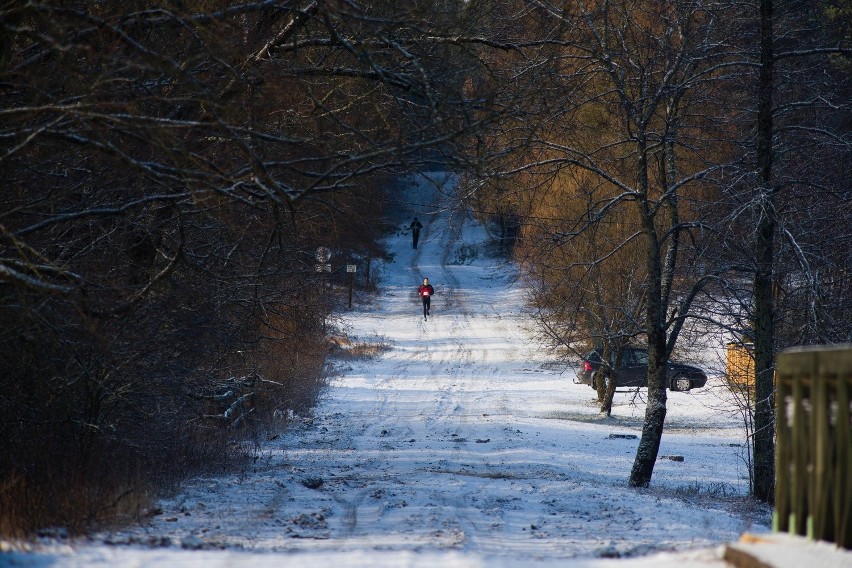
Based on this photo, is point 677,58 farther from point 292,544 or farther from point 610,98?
point 292,544

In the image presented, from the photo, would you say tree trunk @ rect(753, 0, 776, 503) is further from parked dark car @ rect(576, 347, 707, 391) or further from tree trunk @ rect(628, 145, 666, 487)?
parked dark car @ rect(576, 347, 707, 391)

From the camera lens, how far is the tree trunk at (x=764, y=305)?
12.0m

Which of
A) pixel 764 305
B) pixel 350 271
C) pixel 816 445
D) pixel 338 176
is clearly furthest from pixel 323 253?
pixel 350 271

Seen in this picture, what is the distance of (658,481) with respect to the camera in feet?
47.1

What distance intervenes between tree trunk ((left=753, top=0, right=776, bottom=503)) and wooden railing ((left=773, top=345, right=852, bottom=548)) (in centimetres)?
684

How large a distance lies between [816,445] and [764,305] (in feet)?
26.1

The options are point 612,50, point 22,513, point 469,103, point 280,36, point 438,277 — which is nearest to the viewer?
point 22,513

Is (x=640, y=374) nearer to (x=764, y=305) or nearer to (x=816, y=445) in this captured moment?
(x=764, y=305)

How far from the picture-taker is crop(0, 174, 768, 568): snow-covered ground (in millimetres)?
5977

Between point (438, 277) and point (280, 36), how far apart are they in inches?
1862

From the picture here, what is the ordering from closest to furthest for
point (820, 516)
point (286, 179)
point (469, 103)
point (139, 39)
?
point (820, 516) < point (469, 103) < point (139, 39) < point (286, 179)

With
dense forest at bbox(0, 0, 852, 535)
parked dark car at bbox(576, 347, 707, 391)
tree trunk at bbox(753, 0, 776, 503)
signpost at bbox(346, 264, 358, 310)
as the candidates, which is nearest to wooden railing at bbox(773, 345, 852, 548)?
dense forest at bbox(0, 0, 852, 535)

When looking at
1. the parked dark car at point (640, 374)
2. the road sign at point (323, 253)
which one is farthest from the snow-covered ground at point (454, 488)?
the road sign at point (323, 253)

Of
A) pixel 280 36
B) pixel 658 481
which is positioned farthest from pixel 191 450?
pixel 658 481
